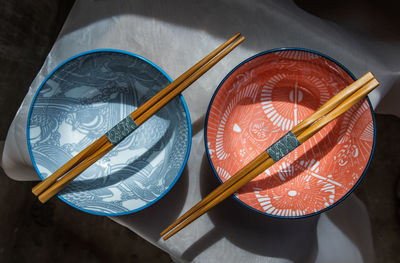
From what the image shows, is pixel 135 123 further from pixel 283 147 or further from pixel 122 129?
pixel 283 147

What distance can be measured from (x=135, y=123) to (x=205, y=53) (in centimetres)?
23

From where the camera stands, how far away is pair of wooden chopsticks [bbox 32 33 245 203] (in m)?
0.60

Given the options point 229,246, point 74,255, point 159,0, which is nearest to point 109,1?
point 159,0

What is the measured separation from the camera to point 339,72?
2.02 feet

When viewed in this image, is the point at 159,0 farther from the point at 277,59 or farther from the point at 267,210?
the point at 267,210

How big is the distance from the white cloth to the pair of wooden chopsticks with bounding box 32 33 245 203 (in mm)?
75

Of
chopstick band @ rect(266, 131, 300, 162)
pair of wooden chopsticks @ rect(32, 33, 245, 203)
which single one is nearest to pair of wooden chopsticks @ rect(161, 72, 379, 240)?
chopstick band @ rect(266, 131, 300, 162)

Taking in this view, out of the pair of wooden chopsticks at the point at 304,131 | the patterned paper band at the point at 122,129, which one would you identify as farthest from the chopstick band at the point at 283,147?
the patterned paper band at the point at 122,129

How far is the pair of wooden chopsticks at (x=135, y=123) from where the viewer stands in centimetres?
60

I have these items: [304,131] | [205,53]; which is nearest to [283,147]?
[304,131]

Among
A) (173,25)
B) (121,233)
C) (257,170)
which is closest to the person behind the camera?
(257,170)

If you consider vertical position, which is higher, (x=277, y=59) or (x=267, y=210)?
(x=277, y=59)

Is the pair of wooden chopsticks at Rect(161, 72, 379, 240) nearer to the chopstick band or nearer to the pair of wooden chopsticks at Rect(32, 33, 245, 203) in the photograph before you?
the chopstick band

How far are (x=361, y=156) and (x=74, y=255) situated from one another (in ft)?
4.39
